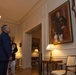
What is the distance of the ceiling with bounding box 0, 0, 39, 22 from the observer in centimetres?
675

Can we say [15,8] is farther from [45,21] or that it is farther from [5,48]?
[5,48]

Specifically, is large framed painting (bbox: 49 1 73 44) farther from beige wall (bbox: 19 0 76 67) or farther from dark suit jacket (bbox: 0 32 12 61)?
dark suit jacket (bbox: 0 32 12 61)

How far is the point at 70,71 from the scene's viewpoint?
3607 mm

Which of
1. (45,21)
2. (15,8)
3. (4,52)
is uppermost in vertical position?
(15,8)

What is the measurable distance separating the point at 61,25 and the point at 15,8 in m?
3.66

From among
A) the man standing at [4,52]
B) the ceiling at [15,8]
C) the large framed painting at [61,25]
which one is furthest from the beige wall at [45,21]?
the man standing at [4,52]

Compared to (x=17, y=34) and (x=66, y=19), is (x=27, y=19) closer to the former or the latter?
(x=17, y=34)

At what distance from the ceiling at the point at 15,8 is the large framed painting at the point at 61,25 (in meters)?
1.90

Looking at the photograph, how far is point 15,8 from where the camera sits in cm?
755

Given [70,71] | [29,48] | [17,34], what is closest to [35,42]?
[17,34]

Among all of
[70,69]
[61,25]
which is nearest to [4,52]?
[70,69]

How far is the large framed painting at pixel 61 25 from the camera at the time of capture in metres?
4.37

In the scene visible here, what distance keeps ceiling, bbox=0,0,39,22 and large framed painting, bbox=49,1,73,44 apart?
1896mm

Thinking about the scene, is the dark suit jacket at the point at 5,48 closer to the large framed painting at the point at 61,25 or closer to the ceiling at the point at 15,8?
the large framed painting at the point at 61,25
